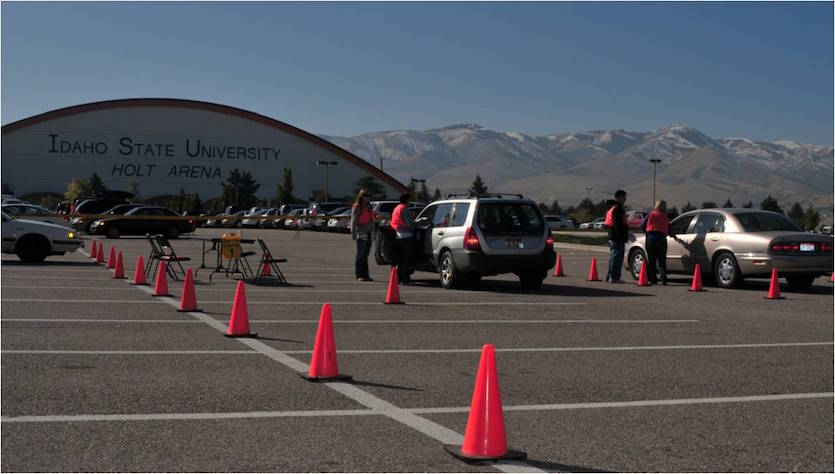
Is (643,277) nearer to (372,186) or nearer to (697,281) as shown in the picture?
(697,281)

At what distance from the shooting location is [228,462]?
19.7 ft

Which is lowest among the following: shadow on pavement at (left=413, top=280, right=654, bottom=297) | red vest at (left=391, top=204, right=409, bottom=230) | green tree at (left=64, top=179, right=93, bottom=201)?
shadow on pavement at (left=413, top=280, right=654, bottom=297)

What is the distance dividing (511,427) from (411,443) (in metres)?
0.85

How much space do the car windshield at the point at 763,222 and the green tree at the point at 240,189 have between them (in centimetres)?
9212

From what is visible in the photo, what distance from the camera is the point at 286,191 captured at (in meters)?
112

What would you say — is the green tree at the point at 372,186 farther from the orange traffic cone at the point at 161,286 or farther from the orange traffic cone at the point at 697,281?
the orange traffic cone at the point at 161,286

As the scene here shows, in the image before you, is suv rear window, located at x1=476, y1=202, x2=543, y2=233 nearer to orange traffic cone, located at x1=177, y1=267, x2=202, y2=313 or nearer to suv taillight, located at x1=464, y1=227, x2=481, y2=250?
suv taillight, located at x1=464, y1=227, x2=481, y2=250

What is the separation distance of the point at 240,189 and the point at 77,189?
16.6 metres

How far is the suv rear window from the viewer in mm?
18359

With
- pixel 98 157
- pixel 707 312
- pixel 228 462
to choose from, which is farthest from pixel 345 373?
pixel 98 157

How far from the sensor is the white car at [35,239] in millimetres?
23922

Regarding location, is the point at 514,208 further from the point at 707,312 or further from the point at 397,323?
the point at 397,323

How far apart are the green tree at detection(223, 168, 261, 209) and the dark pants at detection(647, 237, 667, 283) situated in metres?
91.1

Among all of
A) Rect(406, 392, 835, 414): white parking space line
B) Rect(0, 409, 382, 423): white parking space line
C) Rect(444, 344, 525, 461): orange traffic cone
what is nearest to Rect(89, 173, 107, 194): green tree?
Rect(0, 409, 382, 423): white parking space line
